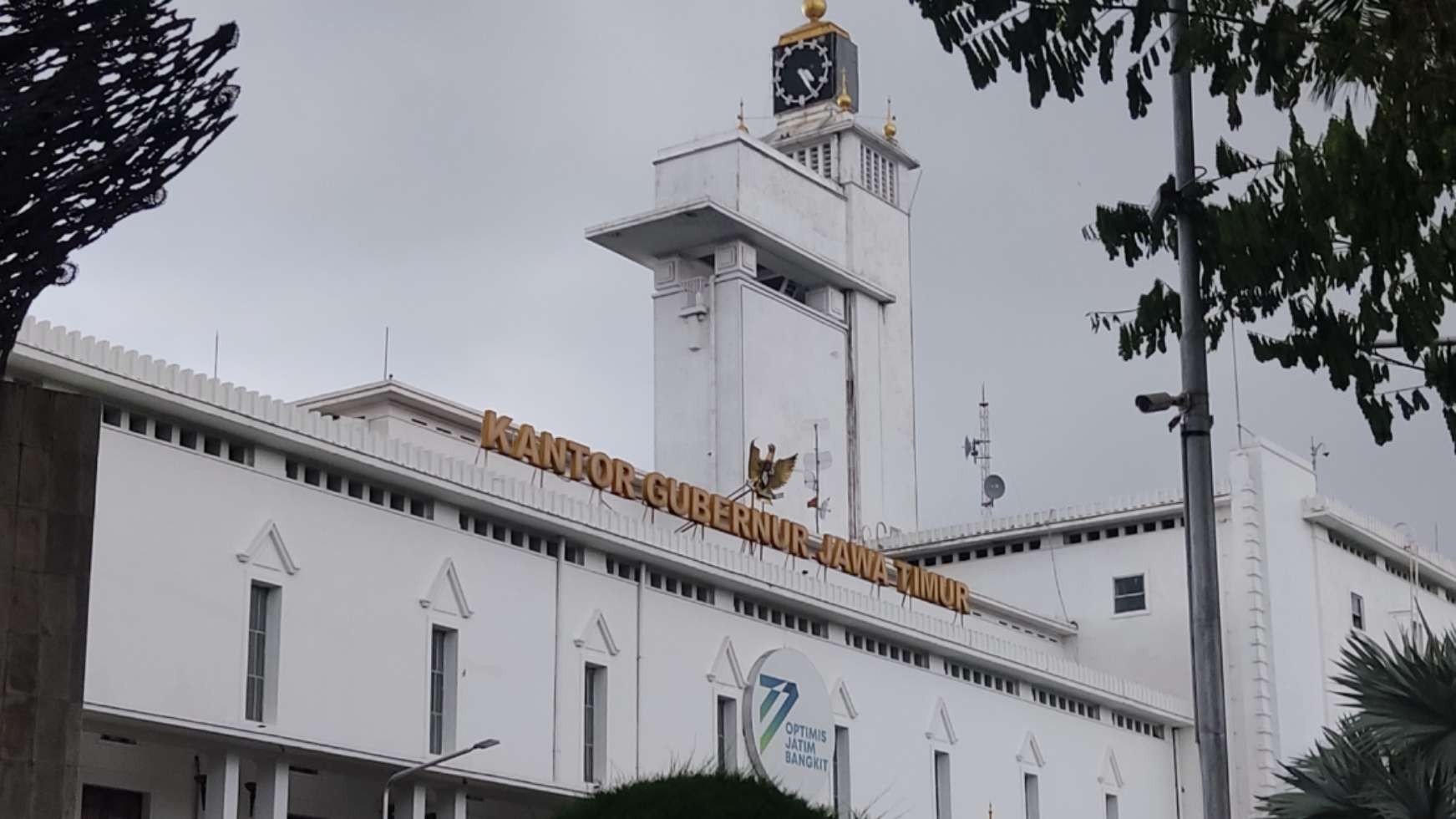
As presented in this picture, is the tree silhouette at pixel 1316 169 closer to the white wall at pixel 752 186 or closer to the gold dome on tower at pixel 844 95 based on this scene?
the white wall at pixel 752 186

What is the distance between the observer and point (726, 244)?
6975cm

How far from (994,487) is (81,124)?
59.7 meters

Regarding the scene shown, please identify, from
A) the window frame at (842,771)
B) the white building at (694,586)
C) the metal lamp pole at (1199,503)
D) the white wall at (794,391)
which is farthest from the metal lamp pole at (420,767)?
the white wall at (794,391)

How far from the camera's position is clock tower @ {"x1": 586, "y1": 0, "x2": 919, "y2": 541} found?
227 feet

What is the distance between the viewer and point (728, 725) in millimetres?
45906

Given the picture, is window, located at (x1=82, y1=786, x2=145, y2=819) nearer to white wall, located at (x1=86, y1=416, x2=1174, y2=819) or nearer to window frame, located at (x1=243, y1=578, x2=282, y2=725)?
white wall, located at (x1=86, y1=416, x2=1174, y2=819)

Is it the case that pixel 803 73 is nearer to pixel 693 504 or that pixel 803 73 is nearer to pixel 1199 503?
pixel 693 504

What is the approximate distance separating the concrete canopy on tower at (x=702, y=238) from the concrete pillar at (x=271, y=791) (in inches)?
1340

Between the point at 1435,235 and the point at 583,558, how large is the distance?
28410 mm

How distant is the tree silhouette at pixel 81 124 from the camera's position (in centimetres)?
2033

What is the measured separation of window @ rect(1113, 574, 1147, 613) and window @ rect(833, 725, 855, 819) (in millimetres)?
18611

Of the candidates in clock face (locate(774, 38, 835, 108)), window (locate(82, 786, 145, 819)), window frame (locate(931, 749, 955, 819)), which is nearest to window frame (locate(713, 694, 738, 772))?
window frame (locate(931, 749, 955, 819))

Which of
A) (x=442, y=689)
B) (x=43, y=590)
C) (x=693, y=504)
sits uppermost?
(x=693, y=504)

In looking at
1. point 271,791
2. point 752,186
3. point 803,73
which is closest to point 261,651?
point 271,791
